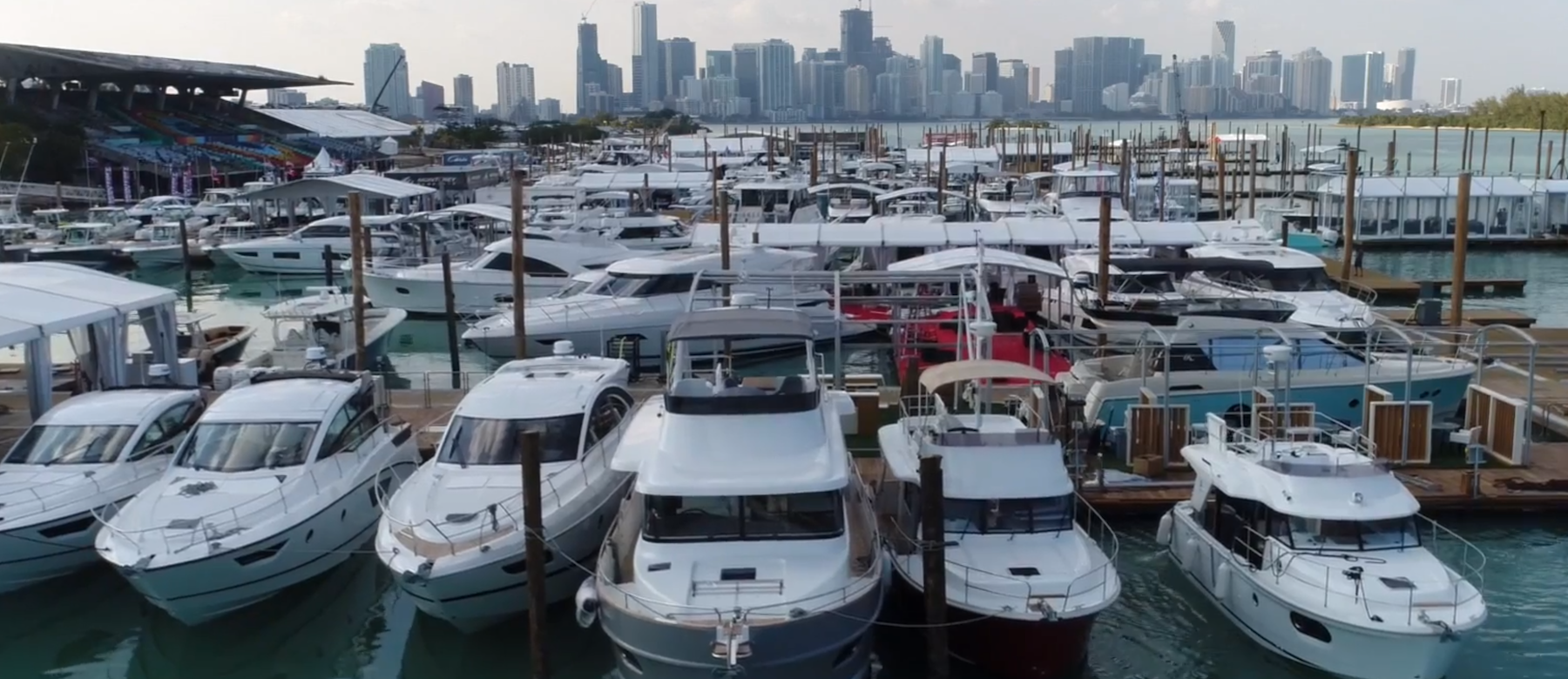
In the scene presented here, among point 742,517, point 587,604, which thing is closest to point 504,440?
point 587,604

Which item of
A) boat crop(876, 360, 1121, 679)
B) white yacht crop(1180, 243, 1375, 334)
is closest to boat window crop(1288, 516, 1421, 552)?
→ boat crop(876, 360, 1121, 679)

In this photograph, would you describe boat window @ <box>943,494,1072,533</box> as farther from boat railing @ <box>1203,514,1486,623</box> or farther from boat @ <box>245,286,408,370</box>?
boat @ <box>245,286,408,370</box>

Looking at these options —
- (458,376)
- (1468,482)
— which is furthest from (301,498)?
(1468,482)

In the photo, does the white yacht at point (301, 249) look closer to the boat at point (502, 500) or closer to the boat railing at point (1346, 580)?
the boat at point (502, 500)

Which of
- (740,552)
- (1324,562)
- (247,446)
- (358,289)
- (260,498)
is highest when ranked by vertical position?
(358,289)

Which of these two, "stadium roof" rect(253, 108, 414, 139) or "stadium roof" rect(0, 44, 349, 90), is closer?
"stadium roof" rect(0, 44, 349, 90)

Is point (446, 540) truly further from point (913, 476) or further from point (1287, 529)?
point (1287, 529)

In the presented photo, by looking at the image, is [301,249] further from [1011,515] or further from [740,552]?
[1011,515]
